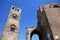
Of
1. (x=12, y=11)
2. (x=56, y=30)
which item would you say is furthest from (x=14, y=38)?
(x=56, y=30)

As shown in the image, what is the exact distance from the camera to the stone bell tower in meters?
17.9

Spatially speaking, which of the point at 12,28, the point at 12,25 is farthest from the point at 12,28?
the point at 12,25

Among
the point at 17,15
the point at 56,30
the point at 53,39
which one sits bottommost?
the point at 53,39

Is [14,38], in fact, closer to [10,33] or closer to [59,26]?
[10,33]

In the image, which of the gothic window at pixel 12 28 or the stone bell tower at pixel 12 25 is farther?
the gothic window at pixel 12 28

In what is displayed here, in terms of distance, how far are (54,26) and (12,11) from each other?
11203 millimetres

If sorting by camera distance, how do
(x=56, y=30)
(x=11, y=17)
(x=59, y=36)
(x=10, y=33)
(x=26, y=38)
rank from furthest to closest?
(x=11, y=17) → (x=10, y=33) → (x=26, y=38) → (x=56, y=30) → (x=59, y=36)

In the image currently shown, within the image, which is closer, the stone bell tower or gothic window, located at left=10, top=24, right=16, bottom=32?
the stone bell tower

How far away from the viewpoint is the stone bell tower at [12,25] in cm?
1793

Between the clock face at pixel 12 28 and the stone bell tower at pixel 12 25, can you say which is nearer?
the stone bell tower at pixel 12 25

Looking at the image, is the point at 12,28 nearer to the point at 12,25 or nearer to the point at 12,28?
the point at 12,28

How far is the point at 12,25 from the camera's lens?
19734mm

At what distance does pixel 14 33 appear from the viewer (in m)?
18.5

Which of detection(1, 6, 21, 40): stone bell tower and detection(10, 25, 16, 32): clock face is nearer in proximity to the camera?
detection(1, 6, 21, 40): stone bell tower
